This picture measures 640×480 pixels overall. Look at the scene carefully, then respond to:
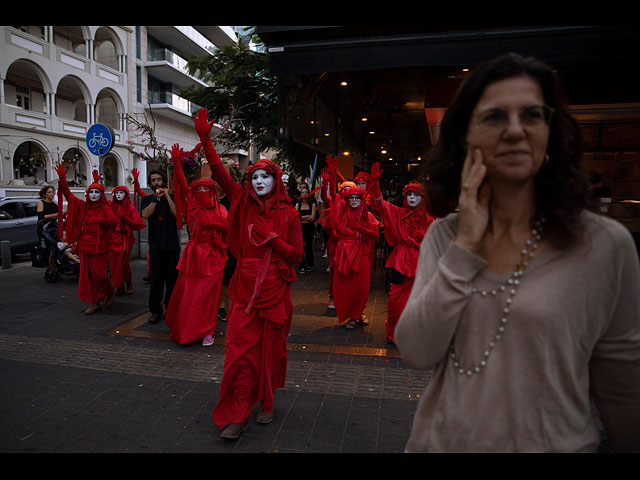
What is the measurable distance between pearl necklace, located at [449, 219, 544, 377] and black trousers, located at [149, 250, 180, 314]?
5915 millimetres

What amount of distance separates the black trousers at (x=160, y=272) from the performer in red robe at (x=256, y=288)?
311cm

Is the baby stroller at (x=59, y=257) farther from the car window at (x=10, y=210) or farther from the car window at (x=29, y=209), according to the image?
the car window at (x=29, y=209)

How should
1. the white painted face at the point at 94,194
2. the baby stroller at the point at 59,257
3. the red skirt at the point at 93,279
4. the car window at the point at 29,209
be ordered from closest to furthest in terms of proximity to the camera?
the red skirt at the point at 93,279, the white painted face at the point at 94,194, the baby stroller at the point at 59,257, the car window at the point at 29,209

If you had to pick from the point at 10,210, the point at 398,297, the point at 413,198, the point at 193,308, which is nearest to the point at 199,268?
the point at 193,308

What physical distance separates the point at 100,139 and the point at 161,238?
12.8 feet

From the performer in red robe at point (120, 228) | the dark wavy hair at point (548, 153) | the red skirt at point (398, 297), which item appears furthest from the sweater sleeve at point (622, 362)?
the performer in red robe at point (120, 228)

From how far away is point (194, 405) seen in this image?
409cm

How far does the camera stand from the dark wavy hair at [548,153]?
1.27 metres

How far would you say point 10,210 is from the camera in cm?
1339

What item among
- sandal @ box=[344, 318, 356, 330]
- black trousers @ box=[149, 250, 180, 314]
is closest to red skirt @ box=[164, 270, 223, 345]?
black trousers @ box=[149, 250, 180, 314]

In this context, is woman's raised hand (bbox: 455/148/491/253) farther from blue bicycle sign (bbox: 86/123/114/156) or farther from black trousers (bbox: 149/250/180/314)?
blue bicycle sign (bbox: 86/123/114/156)

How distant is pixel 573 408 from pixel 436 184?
30.5 inches

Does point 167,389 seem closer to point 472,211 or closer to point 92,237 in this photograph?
point 472,211

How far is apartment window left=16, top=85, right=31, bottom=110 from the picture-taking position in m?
22.9
